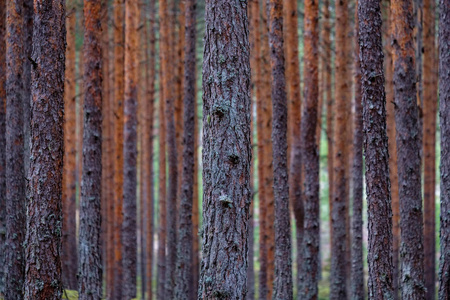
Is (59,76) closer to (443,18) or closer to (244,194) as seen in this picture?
(244,194)

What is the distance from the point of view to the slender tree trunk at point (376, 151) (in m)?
6.11

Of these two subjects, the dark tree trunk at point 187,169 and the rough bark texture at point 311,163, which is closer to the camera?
the rough bark texture at point 311,163

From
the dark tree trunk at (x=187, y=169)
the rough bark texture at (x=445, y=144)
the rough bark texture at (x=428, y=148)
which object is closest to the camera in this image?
the rough bark texture at (x=445, y=144)

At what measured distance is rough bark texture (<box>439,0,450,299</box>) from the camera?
6.54m

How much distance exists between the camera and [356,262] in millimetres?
10008

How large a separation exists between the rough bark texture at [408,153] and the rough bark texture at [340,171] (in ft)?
8.64

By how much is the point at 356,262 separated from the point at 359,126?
2.57 metres

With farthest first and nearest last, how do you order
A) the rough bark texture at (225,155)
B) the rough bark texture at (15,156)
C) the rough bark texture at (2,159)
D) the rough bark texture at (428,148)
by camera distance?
the rough bark texture at (428,148) < the rough bark texture at (2,159) < the rough bark texture at (15,156) < the rough bark texture at (225,155)

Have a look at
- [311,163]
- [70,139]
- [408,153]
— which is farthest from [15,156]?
[408,153]

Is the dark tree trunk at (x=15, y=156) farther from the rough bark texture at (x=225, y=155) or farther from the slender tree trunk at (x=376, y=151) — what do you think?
the slender tree trunk at (x=376, y=151)

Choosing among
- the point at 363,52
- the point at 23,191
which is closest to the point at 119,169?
the point at 23,191

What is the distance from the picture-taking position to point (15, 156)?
7418mm

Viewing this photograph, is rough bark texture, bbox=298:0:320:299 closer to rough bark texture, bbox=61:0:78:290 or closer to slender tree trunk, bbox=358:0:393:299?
slender tree trunk, bbox=358:0:393:299

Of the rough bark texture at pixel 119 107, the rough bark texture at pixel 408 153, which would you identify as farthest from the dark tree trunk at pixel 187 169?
the rough bark texture at pixel 408 153
